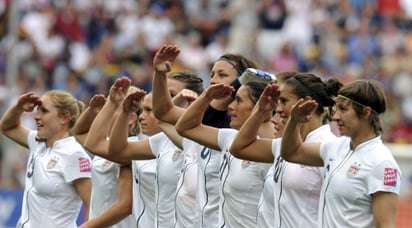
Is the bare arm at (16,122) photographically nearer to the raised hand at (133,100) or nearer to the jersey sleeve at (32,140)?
the jersey sleeve at (32,140)

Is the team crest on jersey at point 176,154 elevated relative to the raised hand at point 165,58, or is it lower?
lower

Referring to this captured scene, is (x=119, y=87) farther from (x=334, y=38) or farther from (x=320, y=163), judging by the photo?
(x=334, y=38)

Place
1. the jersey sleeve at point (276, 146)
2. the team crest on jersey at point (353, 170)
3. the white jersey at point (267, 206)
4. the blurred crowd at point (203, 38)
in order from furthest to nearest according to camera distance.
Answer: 1. the blurred crowd at point (203, 38)
2. the white jersey at point (267, 206)
3. the jersey sleeve at point (276, 146)
4. the team crest on jersey at point (353, 170)

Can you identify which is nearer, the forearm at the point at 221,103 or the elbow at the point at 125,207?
the forearm at the point at 221,103

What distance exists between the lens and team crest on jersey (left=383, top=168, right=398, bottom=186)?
8063mm

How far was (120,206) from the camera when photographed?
35.4 feet

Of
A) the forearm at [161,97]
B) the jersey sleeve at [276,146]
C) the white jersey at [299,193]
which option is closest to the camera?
the white jersey at [299,193]

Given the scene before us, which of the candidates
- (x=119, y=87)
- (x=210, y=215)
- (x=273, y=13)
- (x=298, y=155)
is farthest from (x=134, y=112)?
(x=273, y=13)

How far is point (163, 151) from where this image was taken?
10.4 m

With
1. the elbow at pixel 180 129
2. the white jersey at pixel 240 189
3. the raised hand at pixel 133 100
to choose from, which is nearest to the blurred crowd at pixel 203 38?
the raised hand at pixel 133 100

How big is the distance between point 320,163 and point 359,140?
42 cm

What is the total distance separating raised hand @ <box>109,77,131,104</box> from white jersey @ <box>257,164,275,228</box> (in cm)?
166

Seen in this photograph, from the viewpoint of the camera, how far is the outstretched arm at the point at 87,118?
10930 millimetres

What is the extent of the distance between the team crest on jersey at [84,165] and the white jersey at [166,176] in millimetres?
837
